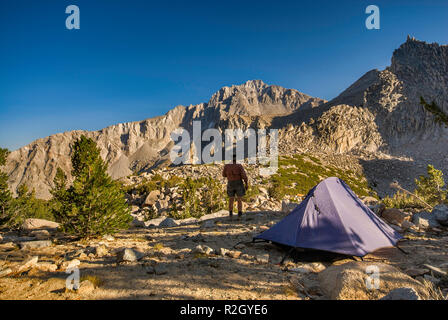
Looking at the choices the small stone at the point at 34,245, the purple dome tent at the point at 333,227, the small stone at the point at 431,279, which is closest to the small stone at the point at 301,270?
the purple dome tent at the point at 333,227

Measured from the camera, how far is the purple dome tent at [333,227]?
5598mm

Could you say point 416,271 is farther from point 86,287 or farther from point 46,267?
point 46,267

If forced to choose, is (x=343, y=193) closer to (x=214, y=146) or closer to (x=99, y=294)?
(x=99, y=294)

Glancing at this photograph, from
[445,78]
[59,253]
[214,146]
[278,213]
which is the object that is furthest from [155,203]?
[445,78]

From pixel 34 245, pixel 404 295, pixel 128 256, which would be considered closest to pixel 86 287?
pixel 128 256

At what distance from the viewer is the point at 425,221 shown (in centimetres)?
849

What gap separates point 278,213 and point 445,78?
107 metres

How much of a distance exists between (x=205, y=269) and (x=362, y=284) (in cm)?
281

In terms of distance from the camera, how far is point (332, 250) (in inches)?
216

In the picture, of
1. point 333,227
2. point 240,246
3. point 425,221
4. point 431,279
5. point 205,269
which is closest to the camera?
point 431,279

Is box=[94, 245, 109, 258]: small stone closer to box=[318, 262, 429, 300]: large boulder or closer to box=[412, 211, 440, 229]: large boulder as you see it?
box=[318, 262, 429, 300]: large boulder

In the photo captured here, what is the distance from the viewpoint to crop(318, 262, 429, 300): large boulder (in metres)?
3.45

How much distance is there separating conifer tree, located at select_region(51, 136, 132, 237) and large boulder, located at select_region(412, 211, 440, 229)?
10685 millimetres

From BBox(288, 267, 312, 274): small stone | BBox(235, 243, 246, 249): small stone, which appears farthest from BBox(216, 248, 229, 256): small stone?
BBox(288, 267, 312, 274): small stone
